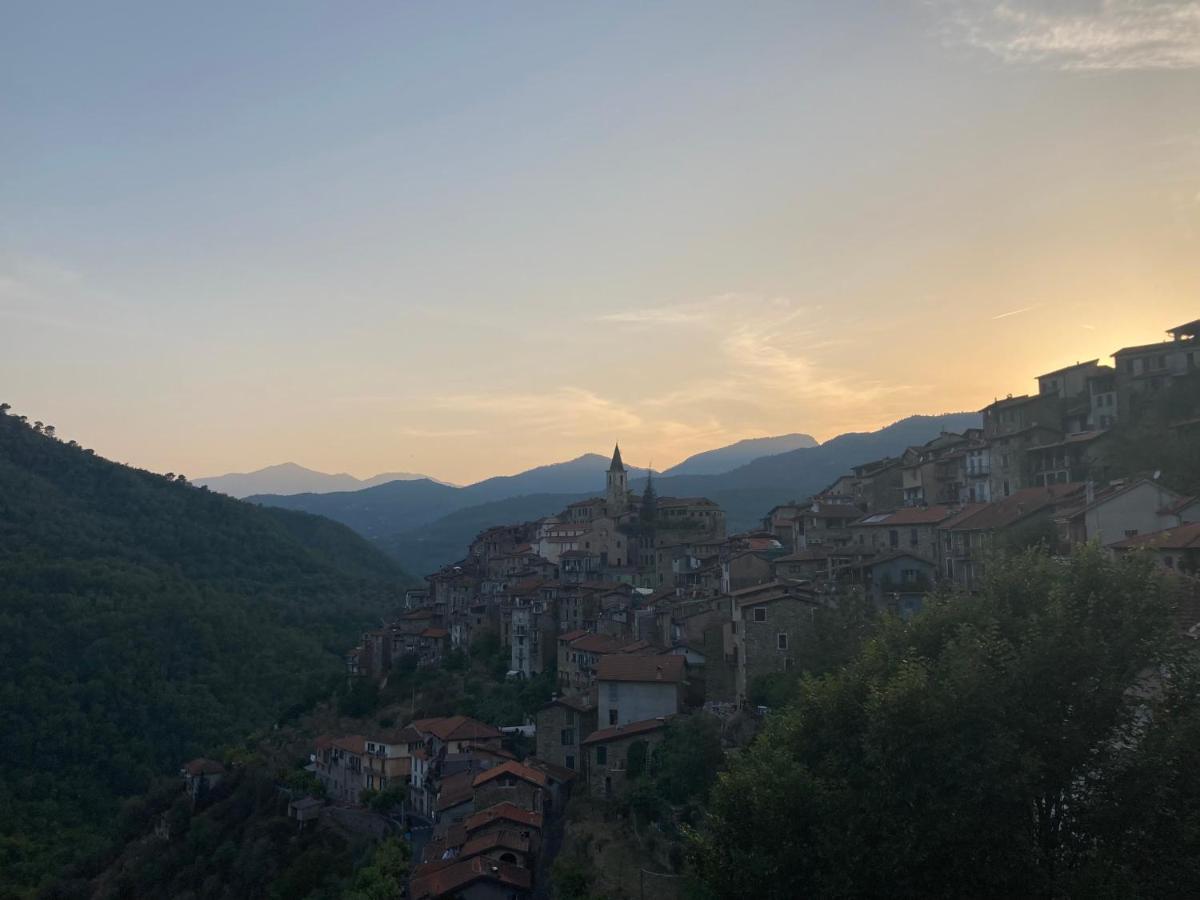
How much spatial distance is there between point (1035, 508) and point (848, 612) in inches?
341

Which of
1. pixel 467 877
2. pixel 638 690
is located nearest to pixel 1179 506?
pixel 638 690

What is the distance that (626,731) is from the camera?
3111 cm

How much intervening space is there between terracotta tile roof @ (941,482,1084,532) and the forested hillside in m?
39.7

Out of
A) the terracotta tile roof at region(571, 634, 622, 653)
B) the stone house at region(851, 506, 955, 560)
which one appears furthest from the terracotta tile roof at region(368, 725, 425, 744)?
the stone house at region(851, 506, 955, 560)

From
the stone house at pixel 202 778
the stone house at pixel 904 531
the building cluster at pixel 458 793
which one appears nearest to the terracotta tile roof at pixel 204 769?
the stone house at pixel 202 778

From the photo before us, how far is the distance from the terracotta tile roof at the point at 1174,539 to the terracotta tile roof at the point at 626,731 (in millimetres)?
14037

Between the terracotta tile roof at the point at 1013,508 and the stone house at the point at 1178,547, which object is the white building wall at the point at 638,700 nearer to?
the terracotta tile roof at the point at 1013,508

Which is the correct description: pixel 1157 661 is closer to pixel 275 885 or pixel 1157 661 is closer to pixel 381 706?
pixel 275 885

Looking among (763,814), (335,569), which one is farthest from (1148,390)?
(335,569)

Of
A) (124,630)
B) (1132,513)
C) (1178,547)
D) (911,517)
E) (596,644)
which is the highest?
(1132,513)

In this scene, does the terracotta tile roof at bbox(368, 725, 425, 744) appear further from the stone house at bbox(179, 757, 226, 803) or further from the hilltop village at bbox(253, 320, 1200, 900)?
the stone house at bbox(179, 757, 226, 803)

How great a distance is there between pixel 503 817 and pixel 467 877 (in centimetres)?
299

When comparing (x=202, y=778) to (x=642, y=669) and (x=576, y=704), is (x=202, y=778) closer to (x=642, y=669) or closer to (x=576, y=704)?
(x=576, y=704)

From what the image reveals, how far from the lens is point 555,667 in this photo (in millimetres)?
44719
